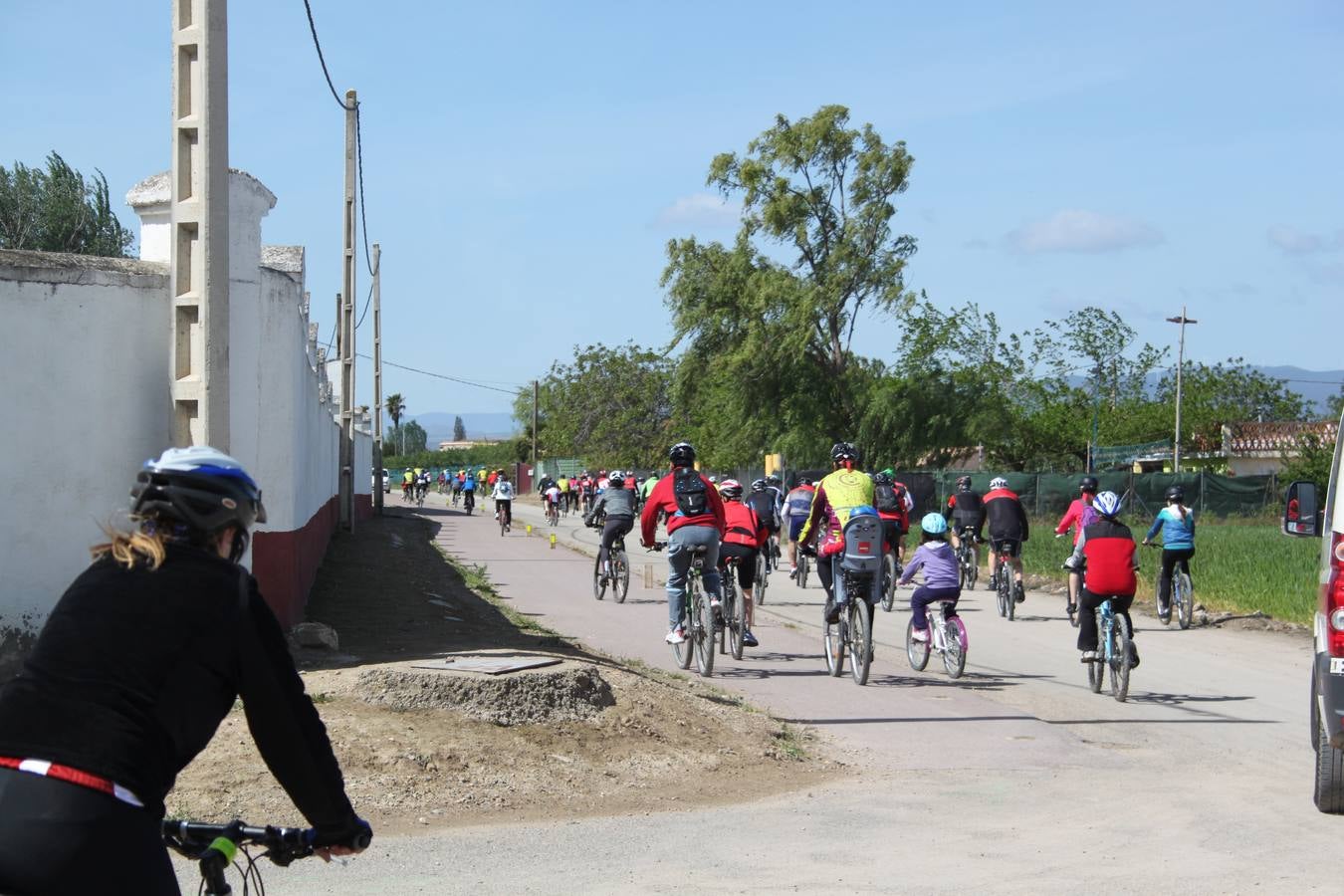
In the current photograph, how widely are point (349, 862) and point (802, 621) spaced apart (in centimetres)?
1238

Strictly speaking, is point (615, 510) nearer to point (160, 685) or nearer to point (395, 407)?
point (160, 685)

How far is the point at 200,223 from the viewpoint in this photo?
944 centimetres

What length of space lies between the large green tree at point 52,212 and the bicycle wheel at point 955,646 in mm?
50090

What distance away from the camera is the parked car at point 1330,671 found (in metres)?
7.34

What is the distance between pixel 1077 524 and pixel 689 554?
280 inches

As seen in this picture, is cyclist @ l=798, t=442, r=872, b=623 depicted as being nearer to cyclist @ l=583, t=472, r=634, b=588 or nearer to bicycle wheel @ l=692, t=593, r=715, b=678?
bicycle wheel @ l=692, t=593, r=715, b=678

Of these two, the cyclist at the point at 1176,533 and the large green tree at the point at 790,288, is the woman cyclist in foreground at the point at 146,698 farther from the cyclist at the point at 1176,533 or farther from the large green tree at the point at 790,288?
the large green tree at the point at 790,288

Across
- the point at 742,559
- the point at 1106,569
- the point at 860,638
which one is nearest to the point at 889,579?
the point at 742,559

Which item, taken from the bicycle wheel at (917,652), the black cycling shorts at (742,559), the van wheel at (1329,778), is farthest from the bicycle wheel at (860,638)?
the van wheel at (1329,778)

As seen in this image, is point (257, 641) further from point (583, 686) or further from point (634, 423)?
point (634, 423)

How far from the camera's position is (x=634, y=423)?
293 ft

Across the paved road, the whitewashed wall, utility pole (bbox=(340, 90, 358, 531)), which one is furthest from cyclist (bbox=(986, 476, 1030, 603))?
utility pole (bbox=(340, 90, 358, 531))

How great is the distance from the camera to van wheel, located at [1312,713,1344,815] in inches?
306

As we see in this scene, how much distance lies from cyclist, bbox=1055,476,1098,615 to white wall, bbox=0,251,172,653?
24.1ft
